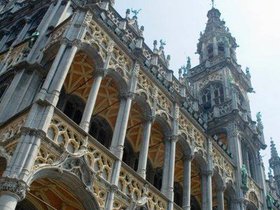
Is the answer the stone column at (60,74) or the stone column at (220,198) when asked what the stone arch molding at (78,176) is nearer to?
the stone column at (60,74)

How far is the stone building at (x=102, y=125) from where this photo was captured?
13.8 metres

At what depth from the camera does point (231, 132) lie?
94.6 ft

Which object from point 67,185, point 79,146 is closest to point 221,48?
point 79,146

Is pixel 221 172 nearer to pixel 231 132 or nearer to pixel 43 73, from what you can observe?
pixel 231 132

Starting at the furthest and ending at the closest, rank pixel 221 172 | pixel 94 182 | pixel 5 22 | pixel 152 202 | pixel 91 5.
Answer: pixel 5 22, pixel 221 172, pixel 91 5, pixel 152 202, pixel 94 182

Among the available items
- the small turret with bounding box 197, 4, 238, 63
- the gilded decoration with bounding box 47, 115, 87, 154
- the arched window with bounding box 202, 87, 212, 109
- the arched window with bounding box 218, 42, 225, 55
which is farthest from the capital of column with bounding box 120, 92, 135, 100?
the arched window with bounding box 218, 42, 225, 55

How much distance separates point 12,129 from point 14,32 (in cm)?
1105

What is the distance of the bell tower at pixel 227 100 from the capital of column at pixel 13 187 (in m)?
14.8

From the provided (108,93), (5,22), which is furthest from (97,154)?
(5,22)

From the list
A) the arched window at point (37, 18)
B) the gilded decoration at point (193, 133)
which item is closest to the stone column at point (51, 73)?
the arched window at point (37, 18)

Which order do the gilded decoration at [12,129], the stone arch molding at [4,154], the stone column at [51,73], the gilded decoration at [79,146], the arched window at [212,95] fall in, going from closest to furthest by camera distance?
the stone arch molding at [4,154], the gilded decoration at [12,129], the gilded decoration at [79,146], the stone column at [51,73], the arched window at [212,95]

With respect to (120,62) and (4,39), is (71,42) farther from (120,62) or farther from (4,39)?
(4,39)

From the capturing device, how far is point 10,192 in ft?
38.3

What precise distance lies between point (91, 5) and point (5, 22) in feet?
27.7
